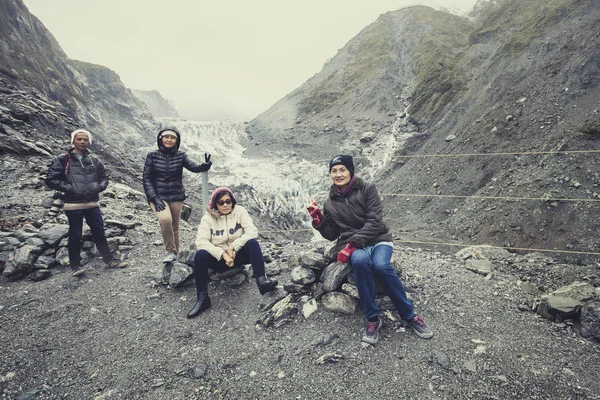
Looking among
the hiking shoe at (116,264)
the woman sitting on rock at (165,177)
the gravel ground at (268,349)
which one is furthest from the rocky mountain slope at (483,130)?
the hiking shoe at (116,264)

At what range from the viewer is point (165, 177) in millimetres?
5285

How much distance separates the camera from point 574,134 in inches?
394

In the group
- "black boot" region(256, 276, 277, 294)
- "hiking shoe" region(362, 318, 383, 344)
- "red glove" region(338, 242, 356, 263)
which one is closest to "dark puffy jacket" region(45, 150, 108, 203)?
"black boot" region(256, 276, 277, 294)

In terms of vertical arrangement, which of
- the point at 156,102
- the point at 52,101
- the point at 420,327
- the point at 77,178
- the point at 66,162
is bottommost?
the point at 420,327

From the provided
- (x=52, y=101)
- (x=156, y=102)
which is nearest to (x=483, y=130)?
(x=52, y=101)

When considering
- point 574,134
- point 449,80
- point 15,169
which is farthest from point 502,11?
point 15,169

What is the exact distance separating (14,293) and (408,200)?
14.7 metres

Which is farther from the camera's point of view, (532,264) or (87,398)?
(532,264)

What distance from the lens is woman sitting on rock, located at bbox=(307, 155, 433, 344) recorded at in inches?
140

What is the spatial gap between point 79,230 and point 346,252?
197 inches

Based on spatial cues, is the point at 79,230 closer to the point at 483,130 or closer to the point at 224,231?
the point at 224,231

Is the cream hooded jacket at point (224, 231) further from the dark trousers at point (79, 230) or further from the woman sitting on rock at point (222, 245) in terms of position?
the dark trousers at point (79, 230)

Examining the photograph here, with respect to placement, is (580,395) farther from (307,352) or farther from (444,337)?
(307,352)

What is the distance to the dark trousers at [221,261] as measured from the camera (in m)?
4.27
